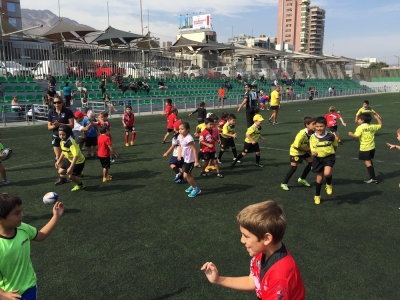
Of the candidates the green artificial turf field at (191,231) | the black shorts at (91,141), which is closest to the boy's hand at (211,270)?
the green artificial turf field at (191,231)

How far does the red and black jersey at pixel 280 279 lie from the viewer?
1824 mm

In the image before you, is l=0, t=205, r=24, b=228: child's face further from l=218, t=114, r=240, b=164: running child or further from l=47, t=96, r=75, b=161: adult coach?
l=218, t=114, r=240, b=164: running child

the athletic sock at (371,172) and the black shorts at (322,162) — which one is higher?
the black shorts at (322,162)

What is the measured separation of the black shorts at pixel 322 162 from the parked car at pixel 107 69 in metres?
25.1

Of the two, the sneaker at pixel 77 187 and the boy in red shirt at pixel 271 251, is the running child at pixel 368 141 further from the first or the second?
the boy in red shirt at pixel 271 251

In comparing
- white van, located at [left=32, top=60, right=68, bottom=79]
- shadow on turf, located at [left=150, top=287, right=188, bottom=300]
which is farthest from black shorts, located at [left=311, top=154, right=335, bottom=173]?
white van, located at [left=32, top=60, right=68, bottom=79]

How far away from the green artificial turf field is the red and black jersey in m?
2.01

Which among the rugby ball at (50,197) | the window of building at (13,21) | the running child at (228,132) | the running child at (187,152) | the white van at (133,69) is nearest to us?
the rugby ball at (50,197)

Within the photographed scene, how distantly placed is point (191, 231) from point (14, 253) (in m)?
3.06

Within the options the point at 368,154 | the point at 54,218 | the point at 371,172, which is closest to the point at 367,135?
the point at 368,154

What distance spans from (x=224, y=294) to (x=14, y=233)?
2309mm

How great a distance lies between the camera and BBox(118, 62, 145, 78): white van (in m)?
32.4

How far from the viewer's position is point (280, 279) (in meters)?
1.83

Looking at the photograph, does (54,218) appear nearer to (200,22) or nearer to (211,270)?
(211,270)
